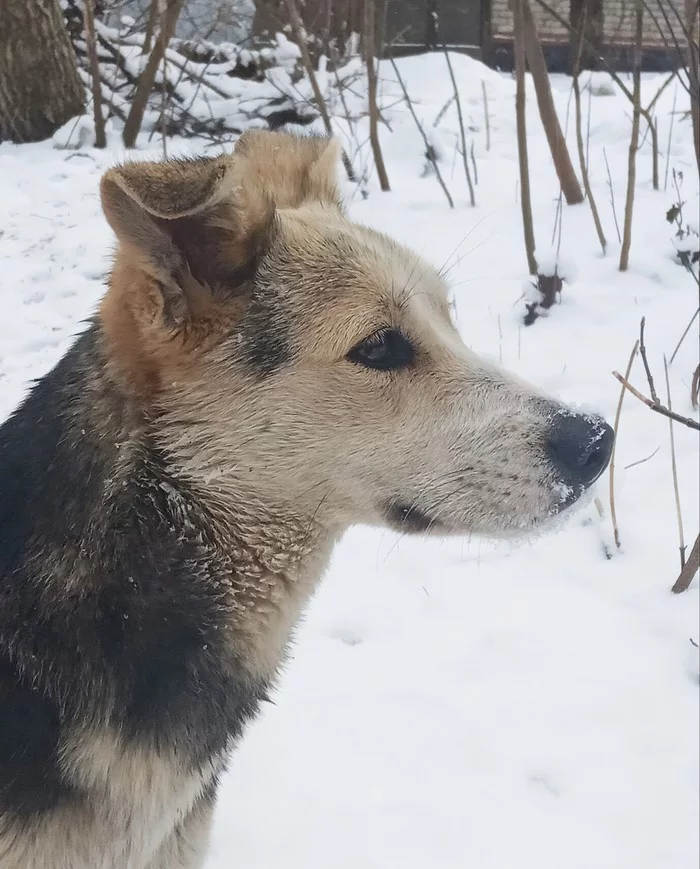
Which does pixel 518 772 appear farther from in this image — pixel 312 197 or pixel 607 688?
pixel 312 197

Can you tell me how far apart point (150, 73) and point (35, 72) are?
1.01 m

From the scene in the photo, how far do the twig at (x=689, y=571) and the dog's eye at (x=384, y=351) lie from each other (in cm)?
164

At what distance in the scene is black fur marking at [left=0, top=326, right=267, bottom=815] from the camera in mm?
1520

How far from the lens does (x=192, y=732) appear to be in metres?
1.63

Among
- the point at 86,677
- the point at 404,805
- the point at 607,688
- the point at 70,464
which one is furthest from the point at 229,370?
the point at 607,688

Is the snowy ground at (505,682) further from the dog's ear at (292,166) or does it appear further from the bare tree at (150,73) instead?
the bare tree at (150,73)

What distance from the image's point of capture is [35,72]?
6.73 meters

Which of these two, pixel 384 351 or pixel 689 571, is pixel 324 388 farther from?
pixel 689 571

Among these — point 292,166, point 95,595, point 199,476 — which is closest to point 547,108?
point 292,166

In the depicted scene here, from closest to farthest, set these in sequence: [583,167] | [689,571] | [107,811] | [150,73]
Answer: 1. [107,811]
2. [689,571]
3. [583,167]
4. [150,73]

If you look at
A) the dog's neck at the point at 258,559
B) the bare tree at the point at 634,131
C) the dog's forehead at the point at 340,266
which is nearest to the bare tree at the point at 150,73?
the bare tree at the point at 634,131

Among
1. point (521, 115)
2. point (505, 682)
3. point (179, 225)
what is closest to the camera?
point (179, 225)

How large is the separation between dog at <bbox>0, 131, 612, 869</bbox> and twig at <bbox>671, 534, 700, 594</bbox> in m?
1.32

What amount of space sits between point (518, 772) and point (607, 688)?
0.50 metres
